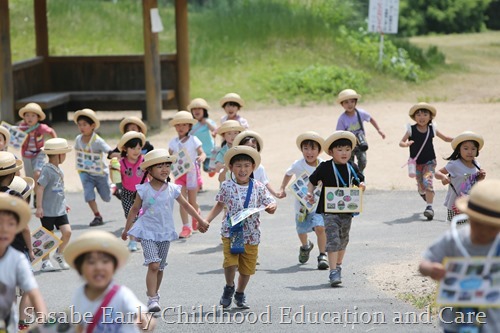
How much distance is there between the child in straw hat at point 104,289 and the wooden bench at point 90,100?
49.1 ft

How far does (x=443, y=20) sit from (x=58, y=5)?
44.6 ft

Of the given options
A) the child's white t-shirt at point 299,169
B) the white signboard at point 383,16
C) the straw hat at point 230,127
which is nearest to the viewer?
the child's white t-shirt at point 299,169

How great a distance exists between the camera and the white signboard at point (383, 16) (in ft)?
80.8

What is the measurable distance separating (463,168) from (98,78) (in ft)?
45.1

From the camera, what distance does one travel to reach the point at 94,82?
74.4ft

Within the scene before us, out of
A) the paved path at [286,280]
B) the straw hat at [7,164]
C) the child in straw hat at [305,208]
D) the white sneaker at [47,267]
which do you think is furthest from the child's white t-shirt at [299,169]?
the straw hat at [7,164]

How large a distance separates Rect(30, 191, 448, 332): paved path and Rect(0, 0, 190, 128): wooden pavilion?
6.03 m

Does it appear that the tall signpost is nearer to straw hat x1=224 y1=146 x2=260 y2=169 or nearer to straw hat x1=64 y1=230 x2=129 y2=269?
straw hat x1=224 y1=146 x2=260 y2=169

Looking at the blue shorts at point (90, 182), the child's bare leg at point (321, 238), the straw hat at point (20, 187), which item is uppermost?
the straw hat at point (20, 187)

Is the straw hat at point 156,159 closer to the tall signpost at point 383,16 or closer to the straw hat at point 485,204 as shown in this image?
the straw hat at point 485,204

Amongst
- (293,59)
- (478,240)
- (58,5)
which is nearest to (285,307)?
(478,240)

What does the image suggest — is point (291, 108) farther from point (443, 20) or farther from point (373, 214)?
point (443, 20)

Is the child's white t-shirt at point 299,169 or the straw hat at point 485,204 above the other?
the straw hat at point 485,204

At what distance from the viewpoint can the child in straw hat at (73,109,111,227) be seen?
13000mm
